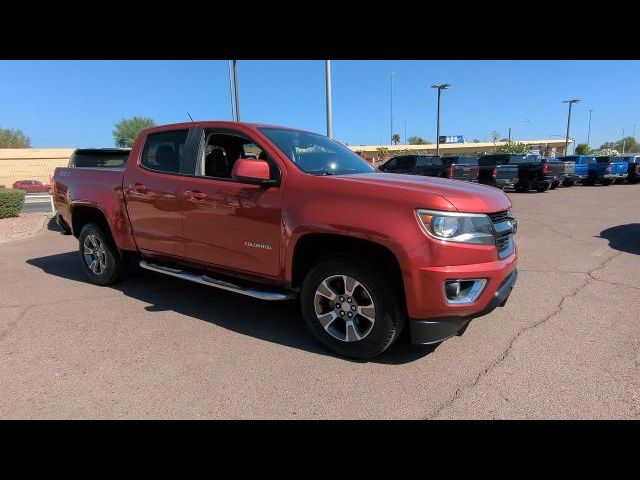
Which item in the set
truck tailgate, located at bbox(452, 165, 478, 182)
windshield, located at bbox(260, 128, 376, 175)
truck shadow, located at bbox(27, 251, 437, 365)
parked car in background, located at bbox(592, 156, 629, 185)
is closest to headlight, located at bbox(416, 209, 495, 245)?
truck shadow, located at bbox(27, 251, 437, 365)

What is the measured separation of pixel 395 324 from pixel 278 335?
1.21 meters

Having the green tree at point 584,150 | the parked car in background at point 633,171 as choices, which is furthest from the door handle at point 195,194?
the green tree at point 584,150

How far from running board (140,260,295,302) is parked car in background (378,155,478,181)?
46.4 feet

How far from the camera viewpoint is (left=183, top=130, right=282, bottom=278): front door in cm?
366

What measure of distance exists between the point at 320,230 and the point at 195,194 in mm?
1542

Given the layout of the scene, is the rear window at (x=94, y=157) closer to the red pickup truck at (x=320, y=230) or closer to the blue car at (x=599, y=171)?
the red pickup truck at (x=320, y=230)

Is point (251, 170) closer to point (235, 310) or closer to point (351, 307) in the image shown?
point (351, 307)

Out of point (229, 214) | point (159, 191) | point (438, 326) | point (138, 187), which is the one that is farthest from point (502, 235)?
point (138, 187)

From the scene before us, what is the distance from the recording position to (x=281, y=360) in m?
3.42

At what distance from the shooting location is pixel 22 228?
38.5 feet

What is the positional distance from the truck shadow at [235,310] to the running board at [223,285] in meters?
0.41

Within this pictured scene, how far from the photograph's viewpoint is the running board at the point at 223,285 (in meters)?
3.65
